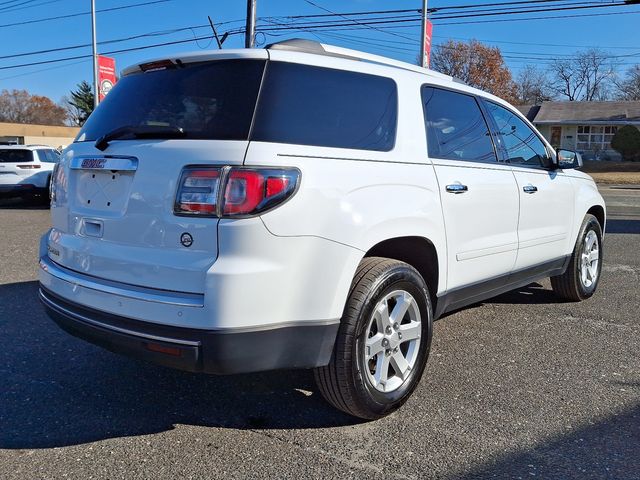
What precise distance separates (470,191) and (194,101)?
6.42 ft

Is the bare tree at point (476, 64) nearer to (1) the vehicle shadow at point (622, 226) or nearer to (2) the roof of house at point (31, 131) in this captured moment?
(2) the roof of house at point (31, 131)

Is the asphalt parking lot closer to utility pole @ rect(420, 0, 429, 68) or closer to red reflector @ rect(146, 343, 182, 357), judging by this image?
red reflector @ rect(146, 343, 182, 357)

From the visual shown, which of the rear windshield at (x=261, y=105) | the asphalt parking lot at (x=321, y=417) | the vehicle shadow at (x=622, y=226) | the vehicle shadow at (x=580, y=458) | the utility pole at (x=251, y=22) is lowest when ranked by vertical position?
the vehicle shadow at (x=580, y=458)

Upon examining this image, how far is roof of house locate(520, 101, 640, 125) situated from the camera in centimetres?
4616

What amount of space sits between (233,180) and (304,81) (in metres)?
0.76

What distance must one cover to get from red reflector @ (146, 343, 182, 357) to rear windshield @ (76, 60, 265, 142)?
3.33ft

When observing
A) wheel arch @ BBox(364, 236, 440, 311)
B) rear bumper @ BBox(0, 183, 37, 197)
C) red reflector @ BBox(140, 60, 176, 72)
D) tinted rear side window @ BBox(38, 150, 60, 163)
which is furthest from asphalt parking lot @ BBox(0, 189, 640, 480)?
tinted rear side window @ BBox(38, 150, 60, 163)

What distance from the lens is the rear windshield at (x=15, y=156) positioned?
617 inches

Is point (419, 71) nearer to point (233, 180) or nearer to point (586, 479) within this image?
point (233, 180)

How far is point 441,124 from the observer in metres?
4.02

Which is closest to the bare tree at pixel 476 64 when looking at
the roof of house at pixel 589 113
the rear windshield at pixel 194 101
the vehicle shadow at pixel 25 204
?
the roof of house at pixel 589 113

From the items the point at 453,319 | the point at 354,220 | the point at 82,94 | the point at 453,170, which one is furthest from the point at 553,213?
the point at 82,94

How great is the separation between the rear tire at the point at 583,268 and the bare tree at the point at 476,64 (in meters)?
60.1

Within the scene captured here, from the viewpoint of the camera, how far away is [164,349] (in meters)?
2.83
